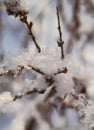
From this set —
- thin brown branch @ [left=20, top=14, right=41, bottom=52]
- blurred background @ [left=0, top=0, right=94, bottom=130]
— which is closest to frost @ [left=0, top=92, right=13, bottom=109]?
blurred background @ [left=0, top=0, right=94, bottom=130]

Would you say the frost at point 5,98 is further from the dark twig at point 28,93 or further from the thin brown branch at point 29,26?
the thin brown branch at point 29,26

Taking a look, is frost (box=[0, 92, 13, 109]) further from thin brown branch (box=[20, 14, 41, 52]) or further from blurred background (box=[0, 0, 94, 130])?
thin brown branch (box=[20, 14, 41, 52])

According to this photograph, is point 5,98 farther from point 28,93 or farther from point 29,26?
point 29,26

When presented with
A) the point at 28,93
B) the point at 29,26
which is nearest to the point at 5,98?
the point at 28,93

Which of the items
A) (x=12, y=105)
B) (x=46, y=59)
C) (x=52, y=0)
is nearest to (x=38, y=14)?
(x=52, y=0)

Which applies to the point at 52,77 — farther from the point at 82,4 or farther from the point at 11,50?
the point at 82,4
